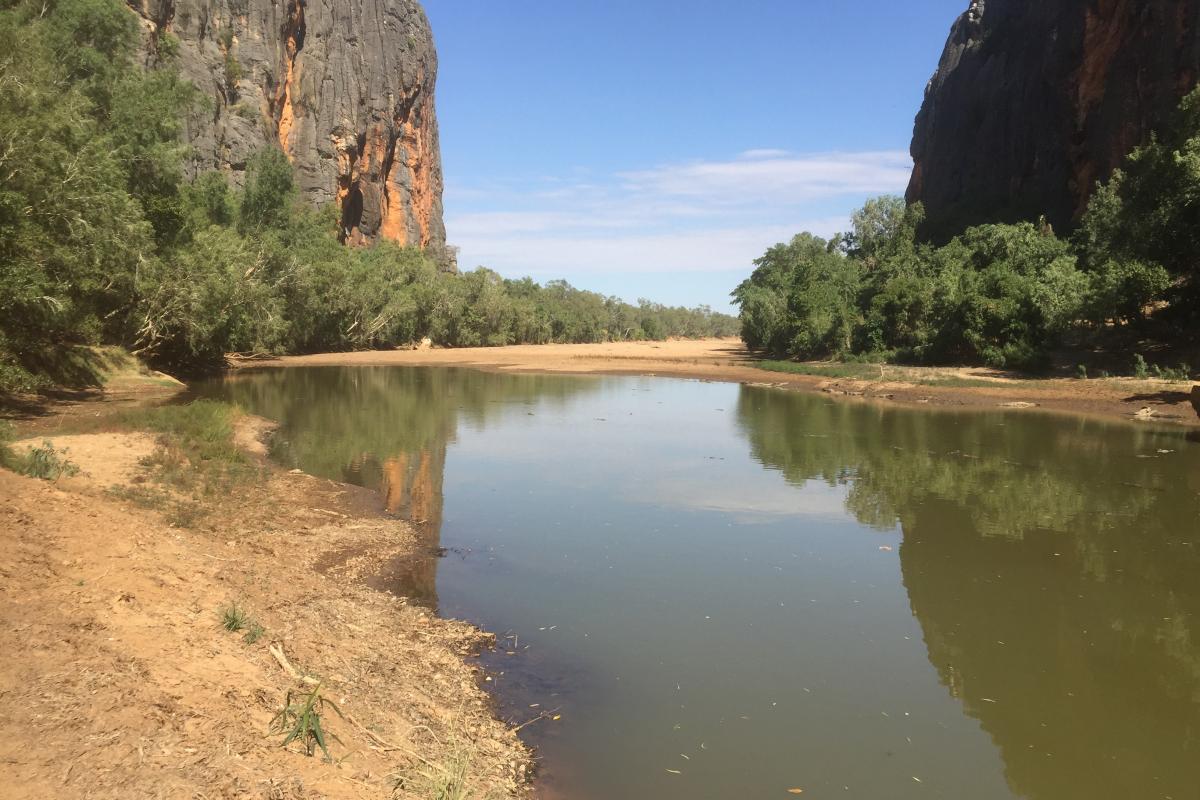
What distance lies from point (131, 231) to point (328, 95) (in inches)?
2531

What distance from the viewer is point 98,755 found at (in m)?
4.24

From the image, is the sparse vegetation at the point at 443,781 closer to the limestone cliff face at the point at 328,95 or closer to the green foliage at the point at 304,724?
the green foliage at the point at 304,724

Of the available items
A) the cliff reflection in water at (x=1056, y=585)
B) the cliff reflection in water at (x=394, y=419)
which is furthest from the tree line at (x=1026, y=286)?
the cliff reflection in water at (x=394, y=419)

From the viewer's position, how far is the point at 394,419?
2773cm

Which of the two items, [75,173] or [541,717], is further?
[75,173]

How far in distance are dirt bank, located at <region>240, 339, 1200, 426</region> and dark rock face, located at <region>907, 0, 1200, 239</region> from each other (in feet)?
62.8

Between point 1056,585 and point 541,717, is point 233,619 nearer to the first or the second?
point 541,717

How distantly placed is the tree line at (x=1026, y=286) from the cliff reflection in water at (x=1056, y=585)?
11314 millimetres

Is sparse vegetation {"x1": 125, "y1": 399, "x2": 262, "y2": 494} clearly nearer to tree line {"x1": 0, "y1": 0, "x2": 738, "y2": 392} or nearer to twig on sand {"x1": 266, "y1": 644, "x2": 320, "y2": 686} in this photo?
tree line {"x1": 0, "y1": 0, "x2": 738, "y2": 392}

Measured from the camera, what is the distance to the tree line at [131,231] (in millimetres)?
19328

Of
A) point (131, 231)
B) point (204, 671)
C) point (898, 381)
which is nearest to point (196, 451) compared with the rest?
point (204, 671)

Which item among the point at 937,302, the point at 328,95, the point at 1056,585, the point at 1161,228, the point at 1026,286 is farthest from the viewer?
the point at 328,95

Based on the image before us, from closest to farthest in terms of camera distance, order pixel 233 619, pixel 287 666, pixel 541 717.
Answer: pixel 287 666, pixel 233 619, pixel 541 717

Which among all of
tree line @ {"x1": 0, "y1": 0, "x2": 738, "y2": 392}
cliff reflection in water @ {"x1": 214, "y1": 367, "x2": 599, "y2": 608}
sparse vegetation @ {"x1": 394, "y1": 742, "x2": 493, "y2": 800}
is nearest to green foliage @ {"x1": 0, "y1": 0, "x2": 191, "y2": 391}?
tree line @ {"x1": 0, "y1": 0, "x2": 738, "y2": 392}
